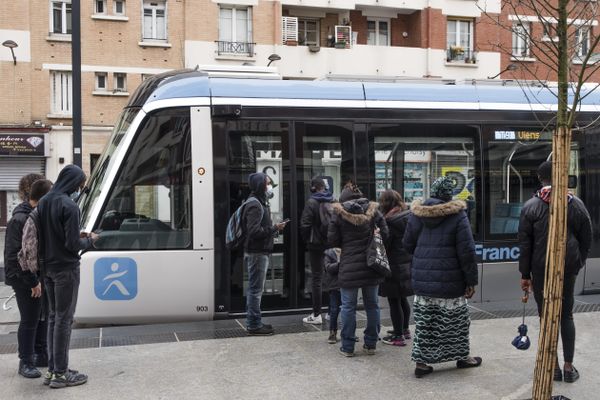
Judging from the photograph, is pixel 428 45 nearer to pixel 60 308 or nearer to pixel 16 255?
pixel 16 255

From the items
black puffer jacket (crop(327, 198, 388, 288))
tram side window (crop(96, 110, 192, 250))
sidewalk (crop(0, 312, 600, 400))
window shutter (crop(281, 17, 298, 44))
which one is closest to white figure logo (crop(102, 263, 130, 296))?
tram side window (crop(96, 110, 192, 250))

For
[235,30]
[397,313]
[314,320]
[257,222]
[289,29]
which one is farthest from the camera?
[289,29]

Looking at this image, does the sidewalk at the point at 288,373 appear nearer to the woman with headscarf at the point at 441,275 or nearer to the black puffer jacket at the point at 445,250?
the woman with headscarf at the point at 441,275

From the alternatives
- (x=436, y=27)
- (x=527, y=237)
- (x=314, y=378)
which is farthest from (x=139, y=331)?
(x=436, y=27)

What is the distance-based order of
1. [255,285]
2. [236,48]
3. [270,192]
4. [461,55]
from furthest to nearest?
[461,55], [236,48], [270,192], [255,285]

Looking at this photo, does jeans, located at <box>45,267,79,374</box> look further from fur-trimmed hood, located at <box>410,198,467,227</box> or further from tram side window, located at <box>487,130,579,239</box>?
tram side window, located at <box>487,130,579,239</box>

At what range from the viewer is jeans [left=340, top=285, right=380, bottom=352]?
18.6ft

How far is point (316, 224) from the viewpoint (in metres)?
6.59

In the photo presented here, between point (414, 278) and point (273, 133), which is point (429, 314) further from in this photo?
point (273, 133)

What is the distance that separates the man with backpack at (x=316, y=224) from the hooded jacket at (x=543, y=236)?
2195 mm

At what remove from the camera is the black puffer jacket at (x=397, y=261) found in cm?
601

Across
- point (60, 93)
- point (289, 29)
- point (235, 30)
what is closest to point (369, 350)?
point (60, 93)

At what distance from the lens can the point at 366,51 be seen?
25234 millimetres

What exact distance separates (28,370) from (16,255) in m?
1.03
